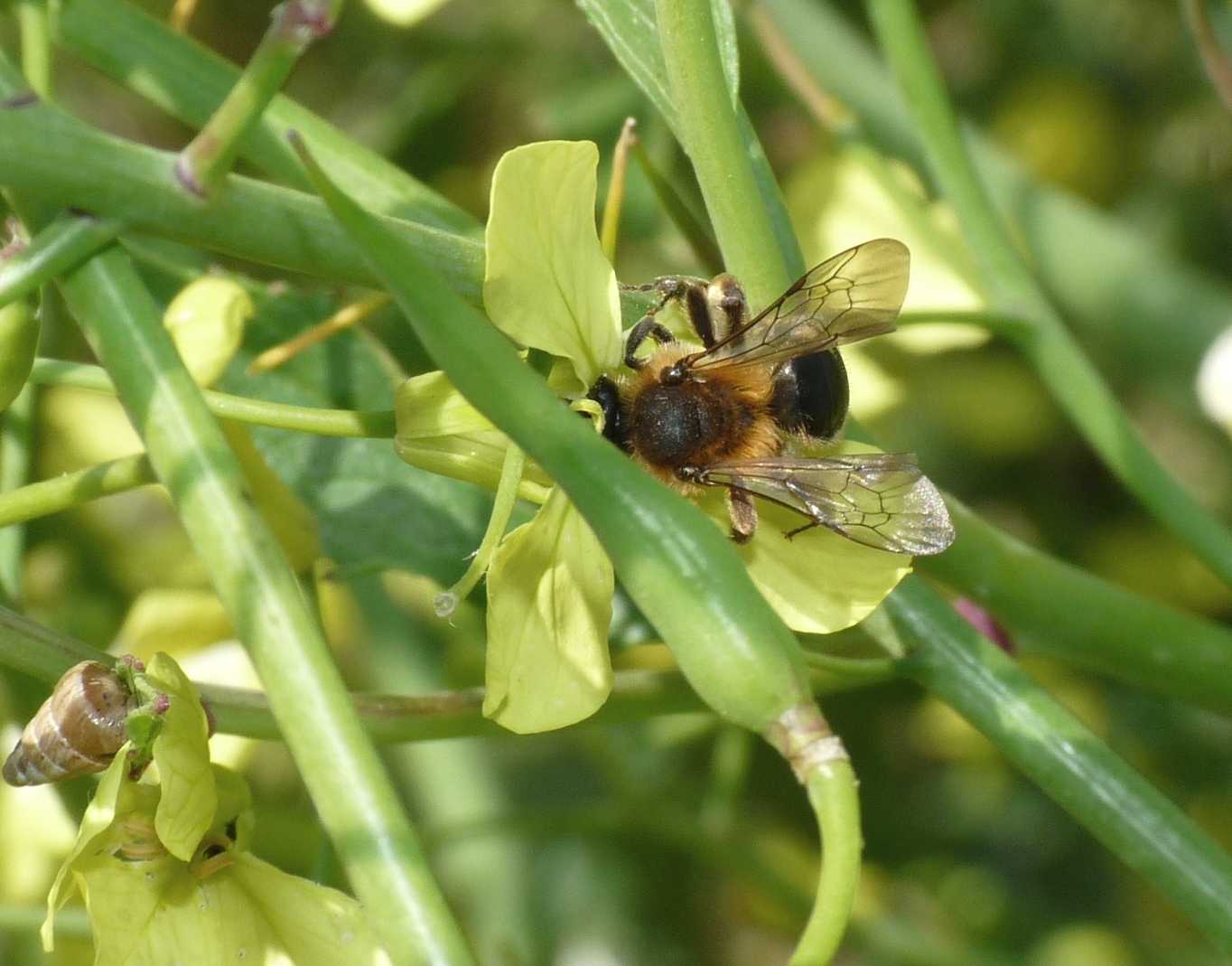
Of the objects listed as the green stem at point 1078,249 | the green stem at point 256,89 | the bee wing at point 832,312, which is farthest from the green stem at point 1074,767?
the green stem at point 1078,249

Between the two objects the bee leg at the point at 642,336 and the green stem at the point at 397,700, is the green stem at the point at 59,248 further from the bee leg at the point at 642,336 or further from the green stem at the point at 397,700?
the bee leg at the point at 642,336

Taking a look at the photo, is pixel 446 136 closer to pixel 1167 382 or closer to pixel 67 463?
pixel 67 463

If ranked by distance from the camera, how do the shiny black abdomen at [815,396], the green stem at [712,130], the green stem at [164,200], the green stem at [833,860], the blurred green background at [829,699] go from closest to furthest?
the green stem at [833,860], the green stem at [164,200], the green stem at [712,130], the shiny black abdomen at [815,396], the blurred green background at [829,699]

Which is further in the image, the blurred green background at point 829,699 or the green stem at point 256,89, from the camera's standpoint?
the blurred green background at point 829,699

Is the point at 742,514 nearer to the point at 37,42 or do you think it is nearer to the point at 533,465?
the point at 533,465

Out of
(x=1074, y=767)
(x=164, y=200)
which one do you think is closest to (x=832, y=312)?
(x=1074, y=767)

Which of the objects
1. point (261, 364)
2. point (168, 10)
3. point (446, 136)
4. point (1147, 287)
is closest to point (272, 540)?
point (261, 364)
